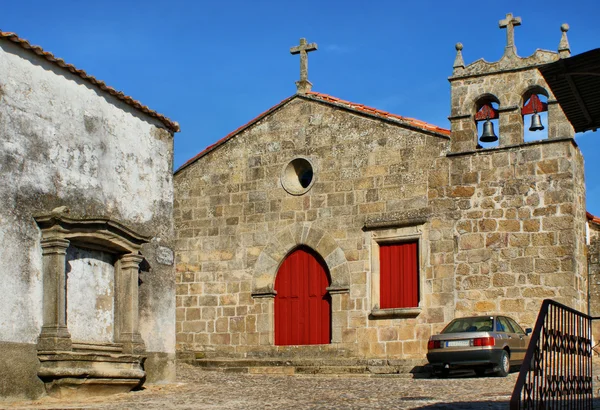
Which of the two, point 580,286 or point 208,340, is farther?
point 208,340

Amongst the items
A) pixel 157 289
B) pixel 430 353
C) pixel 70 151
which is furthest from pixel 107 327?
pixel 430 353

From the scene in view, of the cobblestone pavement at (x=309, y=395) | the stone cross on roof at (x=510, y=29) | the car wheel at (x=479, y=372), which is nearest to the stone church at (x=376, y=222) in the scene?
the stone cross on roof at (x=510, y=29)

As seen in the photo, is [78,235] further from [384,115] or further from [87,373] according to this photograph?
[384,115]

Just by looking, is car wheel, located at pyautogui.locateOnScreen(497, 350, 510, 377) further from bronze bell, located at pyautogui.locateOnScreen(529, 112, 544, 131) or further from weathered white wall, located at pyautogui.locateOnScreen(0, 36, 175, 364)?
weathered white wall, located at pyautogui.locateOnScreen(0, 36, 175, 364)

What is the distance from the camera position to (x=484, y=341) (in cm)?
1655

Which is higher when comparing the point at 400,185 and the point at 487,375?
the point at 400,185

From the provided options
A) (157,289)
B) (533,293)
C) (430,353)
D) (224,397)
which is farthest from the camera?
(533,293)

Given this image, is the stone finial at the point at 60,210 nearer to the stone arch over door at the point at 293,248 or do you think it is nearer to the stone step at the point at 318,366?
the stone step at the point at 318,366

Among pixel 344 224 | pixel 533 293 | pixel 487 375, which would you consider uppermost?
pixel 344 224

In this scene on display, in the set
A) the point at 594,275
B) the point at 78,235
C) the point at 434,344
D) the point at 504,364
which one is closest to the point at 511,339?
the point at 504,364

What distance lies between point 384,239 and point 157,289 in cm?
599

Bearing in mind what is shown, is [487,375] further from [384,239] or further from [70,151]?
[70,151]

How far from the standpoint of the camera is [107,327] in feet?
48.1

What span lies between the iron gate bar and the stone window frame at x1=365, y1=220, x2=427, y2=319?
30.4 ft
